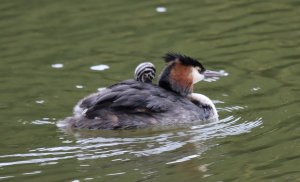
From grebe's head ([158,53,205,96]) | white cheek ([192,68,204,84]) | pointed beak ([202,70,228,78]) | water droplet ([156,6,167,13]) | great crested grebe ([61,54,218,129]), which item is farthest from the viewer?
water droplet ([156,6,167,13])

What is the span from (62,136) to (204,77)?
2.03 meters

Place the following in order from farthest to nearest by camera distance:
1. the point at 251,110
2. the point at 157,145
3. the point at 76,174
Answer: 1. the point at 251,110
2. the point at 157,145
3. the point at 76,174

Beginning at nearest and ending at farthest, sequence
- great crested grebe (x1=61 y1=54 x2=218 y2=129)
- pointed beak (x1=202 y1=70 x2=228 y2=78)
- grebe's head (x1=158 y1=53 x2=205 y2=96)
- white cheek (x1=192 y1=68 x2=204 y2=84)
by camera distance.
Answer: great crested grebe (x1=61 y1=54 x2=218 y2=129)
grebe's head (x1=158 y1=53 x2=205 y2=96)
white cheek (x1=192 y1=68 x2=204 y2=84)
pointed beak (x1=202 y1=70 x2=228 y2=78)

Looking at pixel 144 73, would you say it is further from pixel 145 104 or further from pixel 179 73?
pixel 145 104

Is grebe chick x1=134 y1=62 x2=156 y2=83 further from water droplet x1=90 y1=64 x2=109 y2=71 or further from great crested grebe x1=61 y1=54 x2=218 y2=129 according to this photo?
water droplet x1=90 y1=64 x2=109 y2=71

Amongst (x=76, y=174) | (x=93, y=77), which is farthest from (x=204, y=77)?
(x=76, y=174)

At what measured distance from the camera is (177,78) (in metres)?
10.8

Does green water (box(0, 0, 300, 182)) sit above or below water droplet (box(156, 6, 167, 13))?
below

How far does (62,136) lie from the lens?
9.79 m

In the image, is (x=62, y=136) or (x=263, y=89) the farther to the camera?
(x=263, y=89)

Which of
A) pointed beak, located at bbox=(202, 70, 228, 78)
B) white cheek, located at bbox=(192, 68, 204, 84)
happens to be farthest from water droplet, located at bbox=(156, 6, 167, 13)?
white cheek, located at bbox=(192, 68, 204, 84)

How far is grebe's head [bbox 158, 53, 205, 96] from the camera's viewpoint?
35.2 feet

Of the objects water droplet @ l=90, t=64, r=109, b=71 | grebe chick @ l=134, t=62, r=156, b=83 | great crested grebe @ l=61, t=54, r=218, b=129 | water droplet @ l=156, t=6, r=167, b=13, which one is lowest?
great crested grebe @ l=61, t=54, r=218, b=129

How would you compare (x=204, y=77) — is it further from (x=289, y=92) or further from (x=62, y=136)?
(x=62, y=136)
